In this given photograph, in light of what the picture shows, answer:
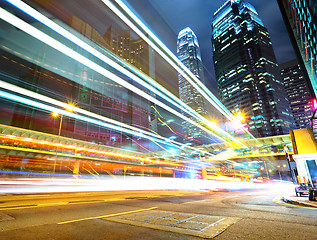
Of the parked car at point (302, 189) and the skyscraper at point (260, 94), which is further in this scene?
the skyscraper at point (260, 94)

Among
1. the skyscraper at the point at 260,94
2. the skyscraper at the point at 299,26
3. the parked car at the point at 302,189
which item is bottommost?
the parked car at the point at 302,189

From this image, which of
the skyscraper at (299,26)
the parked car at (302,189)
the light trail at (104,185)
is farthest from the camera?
the skyscraper at (299,26)

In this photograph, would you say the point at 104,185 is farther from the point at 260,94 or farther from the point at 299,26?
the point at 260,94

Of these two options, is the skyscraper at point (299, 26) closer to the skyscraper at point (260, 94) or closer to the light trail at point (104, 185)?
the light trail at point (104, 185)

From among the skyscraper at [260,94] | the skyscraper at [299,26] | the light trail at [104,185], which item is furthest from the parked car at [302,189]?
the skyscraper at [260,94]

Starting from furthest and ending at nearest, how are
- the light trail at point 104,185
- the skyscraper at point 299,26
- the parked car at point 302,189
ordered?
the skyscraper at point 299,26, the light trail at point 104,185, the parked car at point 302,189

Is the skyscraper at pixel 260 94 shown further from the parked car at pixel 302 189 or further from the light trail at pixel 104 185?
the parked car at pixel 302 189

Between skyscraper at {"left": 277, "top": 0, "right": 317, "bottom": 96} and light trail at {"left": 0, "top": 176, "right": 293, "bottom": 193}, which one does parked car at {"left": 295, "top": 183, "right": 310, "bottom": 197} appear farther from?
light trail at {"left": 0, "top": 176, "right": 293, "bottom": 193}

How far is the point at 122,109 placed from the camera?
106 metres

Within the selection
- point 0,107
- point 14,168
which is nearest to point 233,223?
point 14,168

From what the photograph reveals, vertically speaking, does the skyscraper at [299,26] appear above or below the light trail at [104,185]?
above

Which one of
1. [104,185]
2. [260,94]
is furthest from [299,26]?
[260,94]

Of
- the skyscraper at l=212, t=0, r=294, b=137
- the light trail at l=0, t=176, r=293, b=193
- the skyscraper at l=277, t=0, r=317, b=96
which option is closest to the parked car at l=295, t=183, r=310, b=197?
the skyscraper at l=277, t=0, r=317, b=96

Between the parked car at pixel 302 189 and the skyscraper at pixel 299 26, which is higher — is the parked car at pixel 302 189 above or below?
below
